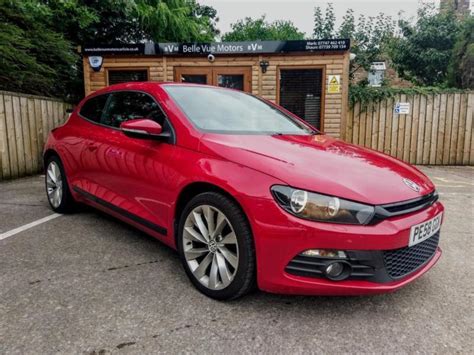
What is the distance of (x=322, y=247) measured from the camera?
1.92 meters

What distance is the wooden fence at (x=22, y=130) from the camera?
6.49m

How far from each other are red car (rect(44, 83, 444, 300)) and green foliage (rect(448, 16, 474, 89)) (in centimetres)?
994

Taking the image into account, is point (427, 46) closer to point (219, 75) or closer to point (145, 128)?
point (219, 75)

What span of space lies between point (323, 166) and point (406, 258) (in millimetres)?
688

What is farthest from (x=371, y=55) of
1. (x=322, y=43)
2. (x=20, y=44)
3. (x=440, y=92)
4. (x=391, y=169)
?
(x=391, y=169)

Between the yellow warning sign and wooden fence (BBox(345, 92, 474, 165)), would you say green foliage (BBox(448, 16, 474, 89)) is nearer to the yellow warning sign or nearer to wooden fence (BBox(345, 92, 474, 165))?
wooden fence (BBox(345, 92, 474, 165))

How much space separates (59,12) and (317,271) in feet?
30.7

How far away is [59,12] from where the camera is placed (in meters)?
8.81

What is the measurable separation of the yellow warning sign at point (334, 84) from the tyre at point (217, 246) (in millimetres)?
7333

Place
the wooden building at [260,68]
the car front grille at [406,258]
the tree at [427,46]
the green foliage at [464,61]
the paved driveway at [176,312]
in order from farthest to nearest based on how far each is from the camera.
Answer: the tree at [427,46] → the green foliage at [464,61] → the wooden building at [260,68] → the car front grille at [406,258] → the paved driveway at [176,312]

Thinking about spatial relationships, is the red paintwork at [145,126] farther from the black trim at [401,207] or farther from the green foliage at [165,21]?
the green foliage at [165,21]

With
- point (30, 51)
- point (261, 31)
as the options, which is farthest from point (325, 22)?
point (261, 31)

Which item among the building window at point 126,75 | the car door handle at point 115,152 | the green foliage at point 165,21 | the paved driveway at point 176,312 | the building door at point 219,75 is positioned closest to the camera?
the paved driveway at point 176,312

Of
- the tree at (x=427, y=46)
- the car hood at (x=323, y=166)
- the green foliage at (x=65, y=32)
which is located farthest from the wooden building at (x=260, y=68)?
the tree at (x=427, y=46)
